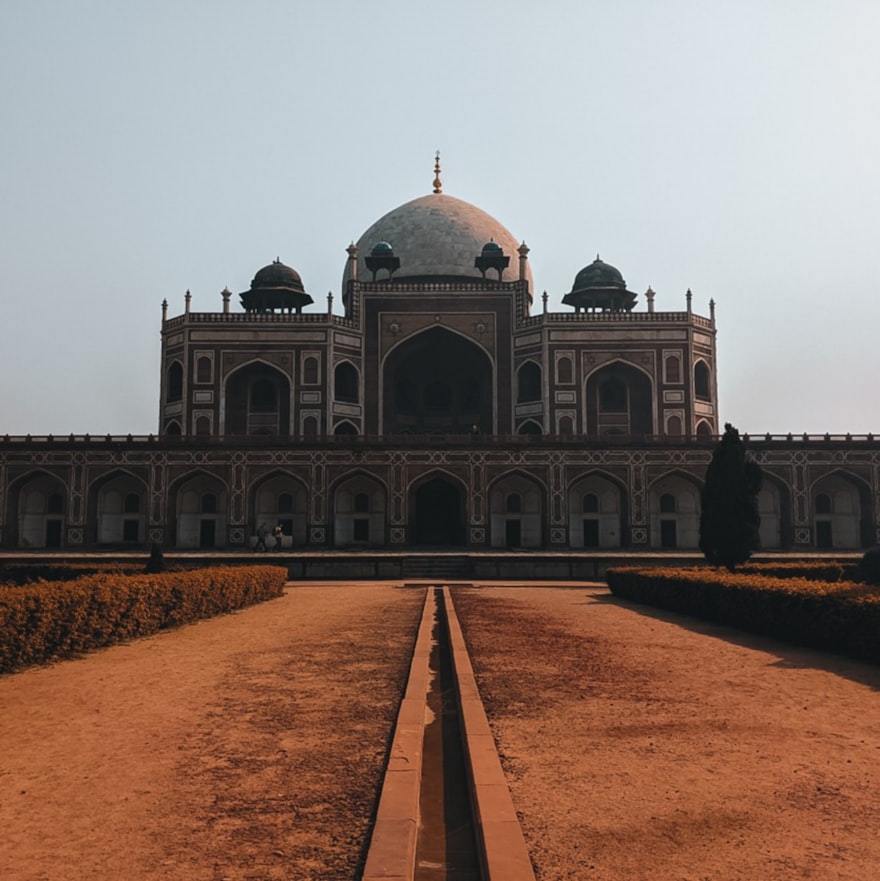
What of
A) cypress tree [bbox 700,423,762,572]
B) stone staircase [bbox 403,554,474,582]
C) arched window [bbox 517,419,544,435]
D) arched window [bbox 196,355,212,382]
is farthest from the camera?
arched window [bbox 517,419,544,435]

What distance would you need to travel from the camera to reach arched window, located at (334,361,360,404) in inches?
1587

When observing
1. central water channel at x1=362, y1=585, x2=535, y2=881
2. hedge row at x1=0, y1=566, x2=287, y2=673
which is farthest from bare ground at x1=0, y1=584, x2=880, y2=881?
hedge row at x1=0, y1=566, x2=287, y2=673

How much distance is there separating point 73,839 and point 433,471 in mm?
29745

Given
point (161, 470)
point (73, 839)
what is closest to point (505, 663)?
point (73, 839)

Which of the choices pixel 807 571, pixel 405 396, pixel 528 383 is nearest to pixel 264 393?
pixel 405 396

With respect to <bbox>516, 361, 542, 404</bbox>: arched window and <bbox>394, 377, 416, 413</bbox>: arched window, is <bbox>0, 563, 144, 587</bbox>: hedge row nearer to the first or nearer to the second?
<bbox>516, 361, 542, 404</bbox>: arched window

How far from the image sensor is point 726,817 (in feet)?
12.8

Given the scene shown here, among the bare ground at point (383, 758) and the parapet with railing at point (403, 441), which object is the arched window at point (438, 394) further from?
the bare ground at point (383, 758)

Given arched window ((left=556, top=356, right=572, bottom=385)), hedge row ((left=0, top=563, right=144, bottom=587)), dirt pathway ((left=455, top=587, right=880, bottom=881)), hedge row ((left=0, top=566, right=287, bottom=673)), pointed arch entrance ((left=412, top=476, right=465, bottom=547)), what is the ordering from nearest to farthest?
dirt pathway ((left=455, top=587, right=880, bottom=881)) < hedge row ((left=0, top=566, right=287, bottom=673)) < hedge row ((left=0, top=563, right=144, bottom=587)) < pointed arch entrance ((left=412, top=476, right=465, bottom=547)) < arched window ((left=556, top=356, right=572, bottom=385))

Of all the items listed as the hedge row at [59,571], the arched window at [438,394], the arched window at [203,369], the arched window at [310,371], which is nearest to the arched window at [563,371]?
the arched window at [438,394]

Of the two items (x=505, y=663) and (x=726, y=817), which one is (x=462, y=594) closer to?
(x=505, y=663)

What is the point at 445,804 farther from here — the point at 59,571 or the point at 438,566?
the point at 438,566

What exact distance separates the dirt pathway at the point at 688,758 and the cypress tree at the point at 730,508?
398 inches

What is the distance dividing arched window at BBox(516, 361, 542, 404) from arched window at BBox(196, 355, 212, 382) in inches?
567
